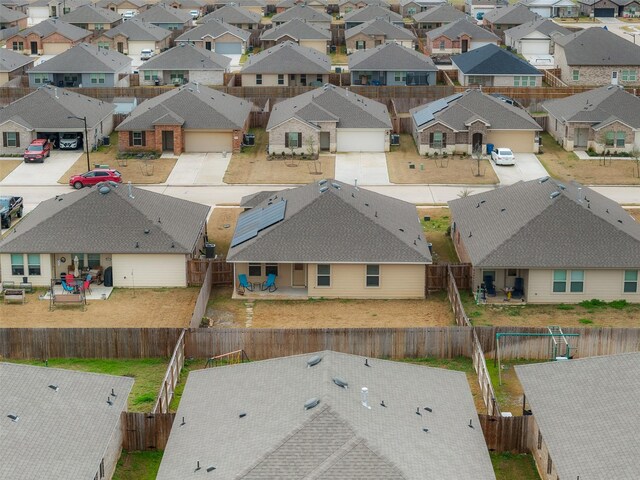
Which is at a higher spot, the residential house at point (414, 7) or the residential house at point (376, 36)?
the residential house at point (414, 7)

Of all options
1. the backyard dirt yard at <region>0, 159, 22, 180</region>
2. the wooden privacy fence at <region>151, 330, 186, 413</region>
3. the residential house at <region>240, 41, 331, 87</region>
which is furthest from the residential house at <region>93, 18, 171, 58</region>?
the wooden privacy fence at <region>151, 330, 186, 413</region>

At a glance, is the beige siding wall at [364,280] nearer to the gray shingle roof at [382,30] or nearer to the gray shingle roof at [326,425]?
the gray shingle roof at [326,425]

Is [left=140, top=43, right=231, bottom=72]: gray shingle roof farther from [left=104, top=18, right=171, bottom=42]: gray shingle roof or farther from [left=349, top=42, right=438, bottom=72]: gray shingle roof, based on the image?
[left=104, top=18, right=171, bottom=42]: gray shingle roof

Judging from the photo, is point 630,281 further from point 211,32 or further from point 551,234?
point 211,32

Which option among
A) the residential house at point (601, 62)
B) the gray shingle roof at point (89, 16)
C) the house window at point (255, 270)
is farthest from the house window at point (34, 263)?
the gray shingle roof at point (89, 16)

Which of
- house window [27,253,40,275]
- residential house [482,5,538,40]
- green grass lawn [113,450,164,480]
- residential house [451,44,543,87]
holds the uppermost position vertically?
residential house [482,5,538,40]

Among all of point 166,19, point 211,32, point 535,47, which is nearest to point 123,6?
point 166,19

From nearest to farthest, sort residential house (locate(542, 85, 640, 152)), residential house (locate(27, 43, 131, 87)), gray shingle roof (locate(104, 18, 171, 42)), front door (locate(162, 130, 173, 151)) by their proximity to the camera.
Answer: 1. residential house (locate(542, 85, 640, 152))
2. front door (locate(162, 130, 173, 151))
3. residential house (locate(27, 43, 131, 87))
4. gray shingle roof (locate(104, 18, 171, 42))

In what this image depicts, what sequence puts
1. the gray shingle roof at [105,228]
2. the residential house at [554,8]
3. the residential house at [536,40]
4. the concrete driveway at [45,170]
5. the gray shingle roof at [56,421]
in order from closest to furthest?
the gray shingle roof at [56,421] < the gray shingle roof at [105,228] < the concrete driveway at [45,170] < the residential house at [536,40] < the residential house at [554,8]

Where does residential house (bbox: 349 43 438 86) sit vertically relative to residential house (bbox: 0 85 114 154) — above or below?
above
